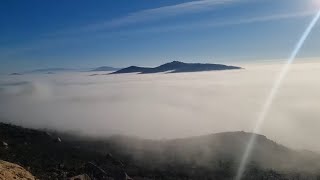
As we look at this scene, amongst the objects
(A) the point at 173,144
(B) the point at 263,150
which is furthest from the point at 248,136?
(A) the point at 173,144

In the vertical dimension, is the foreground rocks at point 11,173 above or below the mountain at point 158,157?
above

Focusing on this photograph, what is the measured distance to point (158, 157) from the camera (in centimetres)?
9719

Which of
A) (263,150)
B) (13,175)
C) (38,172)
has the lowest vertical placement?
(263,150)

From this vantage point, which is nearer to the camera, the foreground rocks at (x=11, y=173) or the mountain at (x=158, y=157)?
the foreground rocks at (x=11, y=173)

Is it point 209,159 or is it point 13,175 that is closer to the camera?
point 13,175

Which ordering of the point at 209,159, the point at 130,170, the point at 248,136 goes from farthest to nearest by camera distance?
1. the point at 248,136
2. the point at 209,159
3. the point at 130,170

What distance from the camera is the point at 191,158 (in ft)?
322

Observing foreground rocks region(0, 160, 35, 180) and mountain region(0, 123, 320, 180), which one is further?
mountain region(0, 123, 320, 180)

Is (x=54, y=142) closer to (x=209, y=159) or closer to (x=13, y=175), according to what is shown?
(x=209, y=159)

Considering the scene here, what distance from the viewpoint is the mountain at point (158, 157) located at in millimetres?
74938

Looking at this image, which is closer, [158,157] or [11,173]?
[11,173]

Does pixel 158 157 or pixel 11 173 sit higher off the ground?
pixel 11 173

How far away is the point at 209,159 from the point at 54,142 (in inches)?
1389

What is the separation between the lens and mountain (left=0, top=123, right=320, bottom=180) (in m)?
74.9
